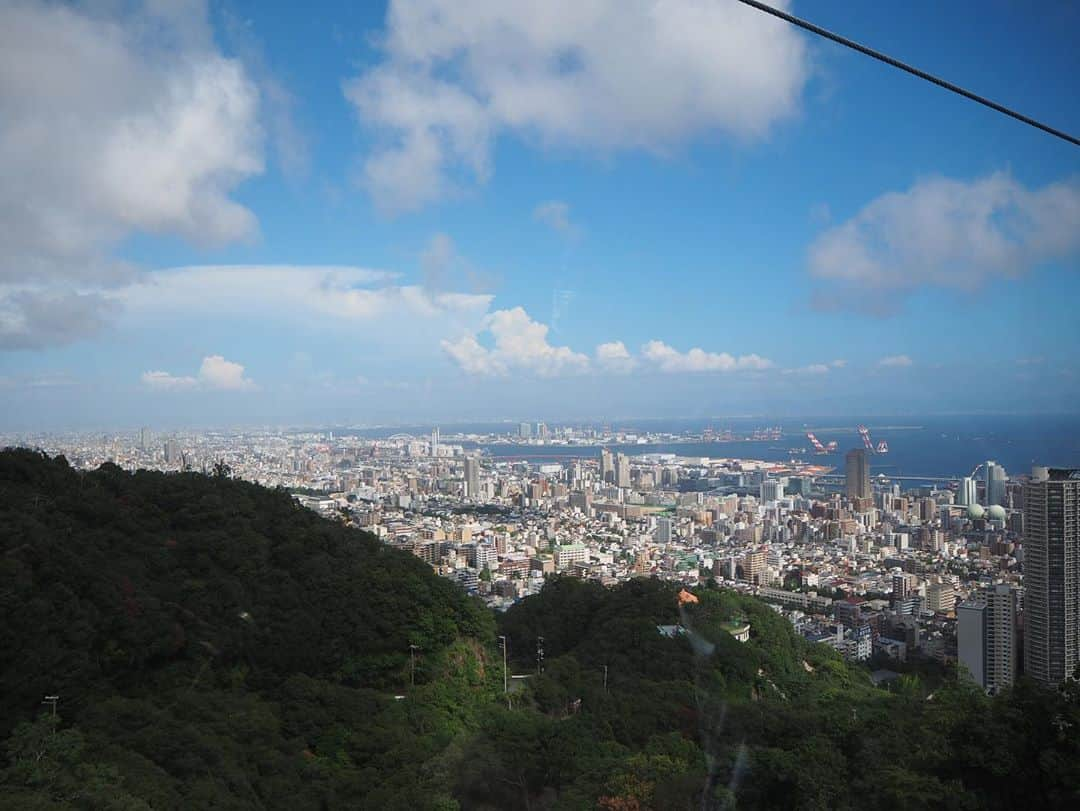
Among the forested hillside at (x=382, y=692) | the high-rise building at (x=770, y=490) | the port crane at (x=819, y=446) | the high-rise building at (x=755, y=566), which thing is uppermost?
the port crane at (x=819, y=446)

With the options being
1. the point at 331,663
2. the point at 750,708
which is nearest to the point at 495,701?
the point at 331,663

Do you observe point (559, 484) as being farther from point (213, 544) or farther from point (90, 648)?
point (90, 648)

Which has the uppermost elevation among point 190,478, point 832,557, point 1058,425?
point 1058,425

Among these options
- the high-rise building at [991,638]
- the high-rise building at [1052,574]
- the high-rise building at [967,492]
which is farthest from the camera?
the high-rise building at [967,492]

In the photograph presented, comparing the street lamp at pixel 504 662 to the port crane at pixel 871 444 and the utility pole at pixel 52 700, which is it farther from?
the port crane at pixel 871 444

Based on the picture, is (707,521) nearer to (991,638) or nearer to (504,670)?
(991,638)

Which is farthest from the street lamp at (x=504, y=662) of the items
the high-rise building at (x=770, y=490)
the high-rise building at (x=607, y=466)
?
the high-rise building at (x=770, y=490)

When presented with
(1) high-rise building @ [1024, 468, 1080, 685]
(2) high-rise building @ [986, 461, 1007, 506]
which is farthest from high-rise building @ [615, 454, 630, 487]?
(1) high-rise building @ [1024, 468, 1080, 685]
